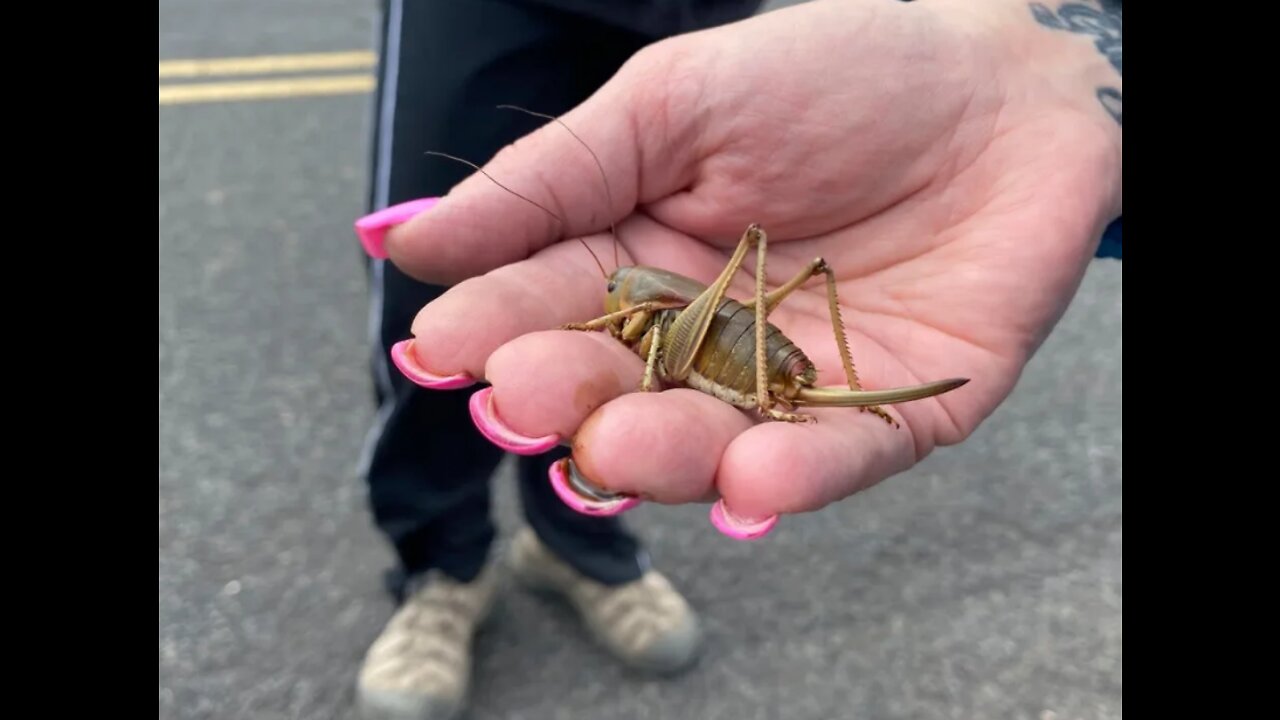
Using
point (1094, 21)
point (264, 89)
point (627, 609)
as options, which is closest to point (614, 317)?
point (627, 609)

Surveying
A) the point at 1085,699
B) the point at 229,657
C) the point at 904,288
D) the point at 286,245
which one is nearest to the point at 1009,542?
the point at 1085,699

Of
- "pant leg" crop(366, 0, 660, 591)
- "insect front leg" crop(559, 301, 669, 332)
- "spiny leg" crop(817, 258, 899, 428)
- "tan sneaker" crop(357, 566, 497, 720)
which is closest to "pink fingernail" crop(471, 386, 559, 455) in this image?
"insect front leg" crop(559, 301, 669, 332)

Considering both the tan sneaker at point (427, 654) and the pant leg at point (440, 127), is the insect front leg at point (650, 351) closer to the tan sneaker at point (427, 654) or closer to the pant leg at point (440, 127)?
the pant leg at point (440, 127)

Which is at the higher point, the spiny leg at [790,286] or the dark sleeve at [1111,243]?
the dark sleeve at [1111,243]

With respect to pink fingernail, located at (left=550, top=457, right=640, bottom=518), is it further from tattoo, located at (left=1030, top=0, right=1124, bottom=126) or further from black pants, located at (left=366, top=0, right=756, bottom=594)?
tattoo, located at (left=1030, top=0, right=1124, bottom=126)

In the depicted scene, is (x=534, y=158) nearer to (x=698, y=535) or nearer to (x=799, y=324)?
(x=799, y=324)

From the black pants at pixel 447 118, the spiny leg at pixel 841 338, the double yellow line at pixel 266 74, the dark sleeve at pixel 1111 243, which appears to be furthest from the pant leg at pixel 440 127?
the double yellow line at pixel 266 74
